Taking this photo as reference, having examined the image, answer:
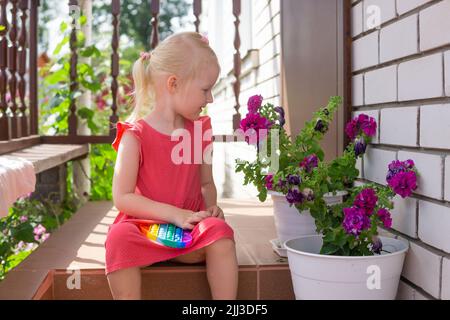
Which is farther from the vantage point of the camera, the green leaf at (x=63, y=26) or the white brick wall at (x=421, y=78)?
the green leaf at (x=63, y=26)

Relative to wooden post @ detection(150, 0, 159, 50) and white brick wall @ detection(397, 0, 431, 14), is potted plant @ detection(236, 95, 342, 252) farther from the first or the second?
wooden post @ detection(150, 0, 159, 50)

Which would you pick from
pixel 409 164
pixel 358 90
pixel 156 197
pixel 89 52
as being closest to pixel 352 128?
pixel 358 90

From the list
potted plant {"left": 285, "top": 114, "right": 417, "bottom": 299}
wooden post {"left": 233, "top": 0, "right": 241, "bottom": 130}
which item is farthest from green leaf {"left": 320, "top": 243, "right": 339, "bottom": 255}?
wooden post {"left": 233, "top": 0, "right": 241, "bottom": 130}

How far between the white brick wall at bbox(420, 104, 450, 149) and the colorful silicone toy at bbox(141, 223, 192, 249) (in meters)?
0.76

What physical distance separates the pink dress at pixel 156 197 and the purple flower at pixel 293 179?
0.88 ft

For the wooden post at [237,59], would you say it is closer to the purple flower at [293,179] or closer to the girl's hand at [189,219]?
the girl's hand at [189,219]

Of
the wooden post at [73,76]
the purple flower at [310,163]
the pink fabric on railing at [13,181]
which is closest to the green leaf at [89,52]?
the wooden post at [73,76]

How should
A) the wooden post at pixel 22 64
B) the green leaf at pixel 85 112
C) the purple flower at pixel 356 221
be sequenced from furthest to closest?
1. the green leaf at pixel 85 112
2. the wooden post at pixel 22 64
3. the purple flower at pixel 356 221

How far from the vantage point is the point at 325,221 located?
182cm

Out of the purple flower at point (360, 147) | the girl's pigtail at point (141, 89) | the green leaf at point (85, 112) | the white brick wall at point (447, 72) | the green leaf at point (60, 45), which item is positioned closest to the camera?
the white brick wall at point (447, 72)

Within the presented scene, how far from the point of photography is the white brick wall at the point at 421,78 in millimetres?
1594

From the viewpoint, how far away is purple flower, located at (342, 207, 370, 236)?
5.33ft

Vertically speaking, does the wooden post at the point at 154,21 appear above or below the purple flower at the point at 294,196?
above

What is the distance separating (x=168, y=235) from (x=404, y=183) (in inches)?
28.9
